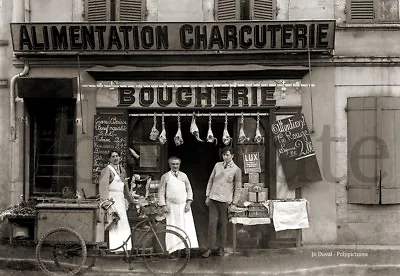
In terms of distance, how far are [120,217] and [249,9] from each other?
183 inches

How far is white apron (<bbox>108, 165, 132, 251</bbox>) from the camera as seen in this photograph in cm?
1040

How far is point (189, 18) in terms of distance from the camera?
41.2 feet

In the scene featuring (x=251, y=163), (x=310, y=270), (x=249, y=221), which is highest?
(x=251, y=163)

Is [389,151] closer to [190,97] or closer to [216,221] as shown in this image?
[216,221]

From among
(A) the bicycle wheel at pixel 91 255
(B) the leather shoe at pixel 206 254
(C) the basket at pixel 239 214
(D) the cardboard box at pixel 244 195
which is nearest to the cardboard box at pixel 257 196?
(D) the cardboard box at pixel 244 195

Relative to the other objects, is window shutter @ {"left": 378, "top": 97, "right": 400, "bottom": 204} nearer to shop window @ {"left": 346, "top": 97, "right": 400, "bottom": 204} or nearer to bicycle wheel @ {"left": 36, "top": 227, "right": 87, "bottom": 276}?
shop window @ {"left": 346, "top": 97, "right": 400, "bottom": 204}

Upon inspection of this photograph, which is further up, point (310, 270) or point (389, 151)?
point (389, 151)

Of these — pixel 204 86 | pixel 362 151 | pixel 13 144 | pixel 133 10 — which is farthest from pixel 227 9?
pixel 13 144

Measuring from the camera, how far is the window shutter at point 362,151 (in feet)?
39.9

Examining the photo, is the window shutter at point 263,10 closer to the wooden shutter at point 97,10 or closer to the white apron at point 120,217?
the wooden shutter at point 97,10

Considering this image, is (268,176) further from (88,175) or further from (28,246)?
(28,246)

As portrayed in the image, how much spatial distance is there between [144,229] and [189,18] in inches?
167

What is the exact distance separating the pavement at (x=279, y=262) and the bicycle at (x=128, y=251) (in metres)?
0.25

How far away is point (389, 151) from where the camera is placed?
39.9ft
